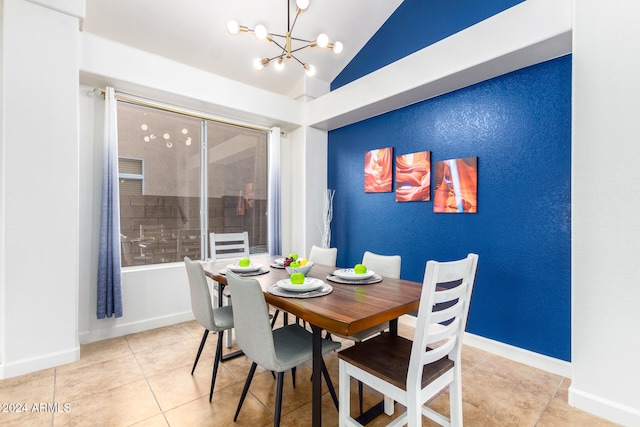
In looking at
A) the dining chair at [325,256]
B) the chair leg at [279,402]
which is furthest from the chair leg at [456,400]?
the dining chair at [325,256]

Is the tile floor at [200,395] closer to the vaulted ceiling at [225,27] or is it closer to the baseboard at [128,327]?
the baseboard at [128,327]

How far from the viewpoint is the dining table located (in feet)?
4.43

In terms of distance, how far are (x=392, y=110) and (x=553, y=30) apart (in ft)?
5.34

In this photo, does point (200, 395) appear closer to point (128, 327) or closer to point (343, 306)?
point (343, 306)

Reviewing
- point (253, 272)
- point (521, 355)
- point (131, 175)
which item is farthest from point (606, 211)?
point (131, 175)

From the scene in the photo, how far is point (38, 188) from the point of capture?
Result: 2340mm

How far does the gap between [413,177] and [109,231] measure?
310cm

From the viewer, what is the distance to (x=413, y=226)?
3314 mm

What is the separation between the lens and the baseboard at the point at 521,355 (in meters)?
2.31

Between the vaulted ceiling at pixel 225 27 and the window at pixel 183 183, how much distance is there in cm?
69

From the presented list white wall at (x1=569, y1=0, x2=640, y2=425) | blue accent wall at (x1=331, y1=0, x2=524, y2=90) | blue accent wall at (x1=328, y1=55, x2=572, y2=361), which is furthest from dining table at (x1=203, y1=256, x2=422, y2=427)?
blue accent wall at (x1=331, y1=0, x2=524, y2=90)

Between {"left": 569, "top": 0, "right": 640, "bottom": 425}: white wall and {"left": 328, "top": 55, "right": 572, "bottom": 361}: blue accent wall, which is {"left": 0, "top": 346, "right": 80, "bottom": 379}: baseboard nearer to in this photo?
{"left": 328, "top": 55, "right": 572, "bottom": 361}: blue accent wall

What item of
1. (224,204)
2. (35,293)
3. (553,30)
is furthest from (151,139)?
(553,30)

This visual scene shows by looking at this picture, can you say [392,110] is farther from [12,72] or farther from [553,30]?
[12,72]
